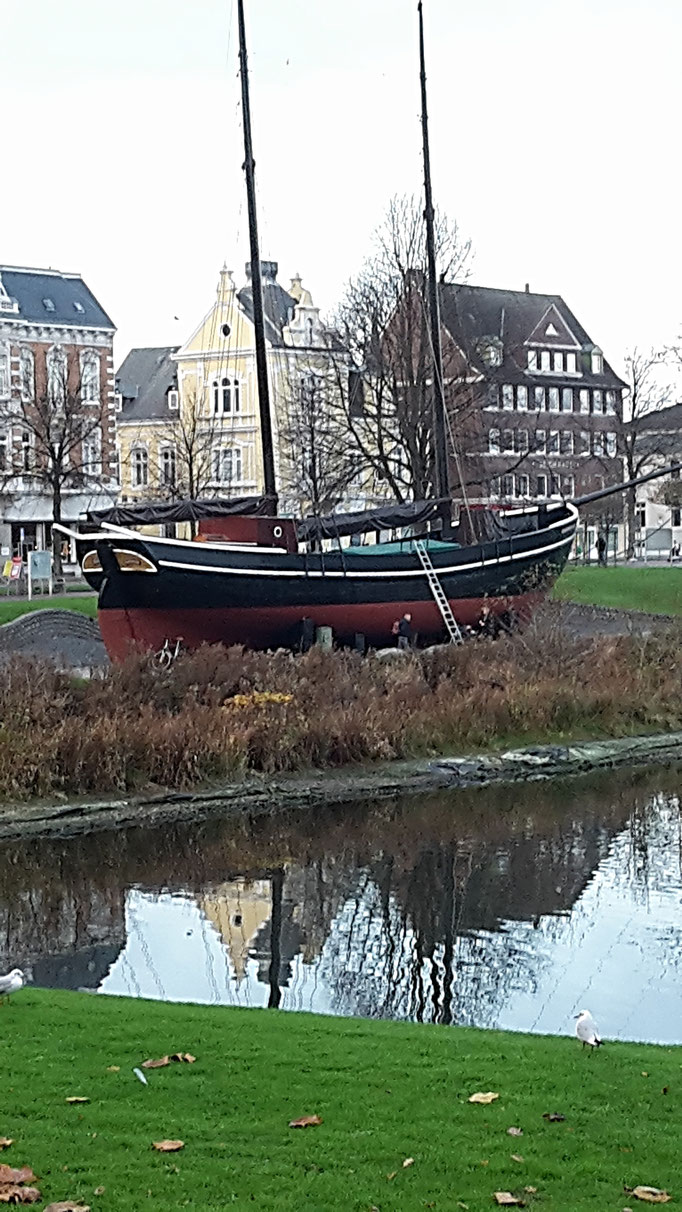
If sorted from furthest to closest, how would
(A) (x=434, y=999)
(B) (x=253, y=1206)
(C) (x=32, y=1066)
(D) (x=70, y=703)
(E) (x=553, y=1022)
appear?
(D) (x=70, y=703) < (A) (x=434, y=999) < (E) (x=553, y=1022) < (C) (x=32, y=1066) < (B) (x=253, y=1206)

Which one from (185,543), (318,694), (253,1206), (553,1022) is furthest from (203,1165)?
(185,543)

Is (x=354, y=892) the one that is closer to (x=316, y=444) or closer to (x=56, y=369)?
(x=316, y=444)

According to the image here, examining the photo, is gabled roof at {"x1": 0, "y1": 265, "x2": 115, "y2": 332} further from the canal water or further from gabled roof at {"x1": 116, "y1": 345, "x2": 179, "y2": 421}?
the canal water

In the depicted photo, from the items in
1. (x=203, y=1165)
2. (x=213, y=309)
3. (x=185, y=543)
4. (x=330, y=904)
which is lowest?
(x=330, y=904)

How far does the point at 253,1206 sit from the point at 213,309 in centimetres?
7685

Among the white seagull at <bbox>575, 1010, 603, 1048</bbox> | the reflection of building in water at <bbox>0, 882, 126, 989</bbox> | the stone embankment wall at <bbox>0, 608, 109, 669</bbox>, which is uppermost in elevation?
the stone embankment wall at <bbox>0, 608, 109, 669</bbox>

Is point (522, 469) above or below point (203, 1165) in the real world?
above

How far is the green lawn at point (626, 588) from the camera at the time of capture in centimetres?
5000

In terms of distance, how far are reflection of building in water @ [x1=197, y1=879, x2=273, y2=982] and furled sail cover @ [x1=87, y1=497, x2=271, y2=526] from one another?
18.0m

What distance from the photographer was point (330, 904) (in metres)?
17.3

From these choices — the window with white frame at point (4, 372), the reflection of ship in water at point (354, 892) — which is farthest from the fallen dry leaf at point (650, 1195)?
the window with white frame at point (4, 372)

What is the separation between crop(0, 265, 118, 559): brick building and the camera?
73688 millimetres

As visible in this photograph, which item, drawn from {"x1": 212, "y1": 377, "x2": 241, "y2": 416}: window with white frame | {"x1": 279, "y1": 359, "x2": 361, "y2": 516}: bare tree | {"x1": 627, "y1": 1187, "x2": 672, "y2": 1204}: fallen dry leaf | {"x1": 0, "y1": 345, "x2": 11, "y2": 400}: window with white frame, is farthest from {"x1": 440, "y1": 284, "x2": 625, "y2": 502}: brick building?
{"x1": 627, "y1": 1187, "x2": 672, "y2": 1204}: fallen dry leaf

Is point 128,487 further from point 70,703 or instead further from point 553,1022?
point 553,1022
